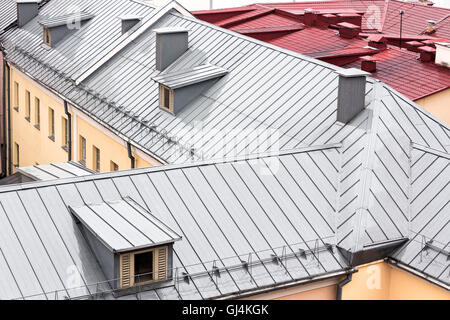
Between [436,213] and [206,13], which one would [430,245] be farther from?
[206,13]

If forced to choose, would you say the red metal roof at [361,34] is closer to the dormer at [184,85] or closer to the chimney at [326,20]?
the chimney at [326,20]

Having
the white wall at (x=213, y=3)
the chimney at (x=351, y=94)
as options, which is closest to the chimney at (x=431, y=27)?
the white wall at (x=213, y=3)

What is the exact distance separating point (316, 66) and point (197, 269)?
491 inches

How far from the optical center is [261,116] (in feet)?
116

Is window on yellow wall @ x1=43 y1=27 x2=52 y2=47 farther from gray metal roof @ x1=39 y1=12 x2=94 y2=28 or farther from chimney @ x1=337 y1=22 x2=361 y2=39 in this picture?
chimney @ x1=337 y1=22 x2=361 y2=39

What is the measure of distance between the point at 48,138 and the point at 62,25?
6.30 m

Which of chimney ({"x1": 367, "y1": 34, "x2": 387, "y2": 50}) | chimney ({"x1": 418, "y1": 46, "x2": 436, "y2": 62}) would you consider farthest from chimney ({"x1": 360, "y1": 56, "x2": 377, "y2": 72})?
chimney ({"x1": 367, "y1": 34, "x2": 387, "y2": 50})

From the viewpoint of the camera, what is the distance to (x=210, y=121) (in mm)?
37125

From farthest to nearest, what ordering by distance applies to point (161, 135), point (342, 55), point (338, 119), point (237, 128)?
point (342, 55) → point (161, 135) → point (237, 128) → point (338, 119)

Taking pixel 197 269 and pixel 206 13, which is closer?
pixel 197 269

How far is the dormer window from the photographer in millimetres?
39219

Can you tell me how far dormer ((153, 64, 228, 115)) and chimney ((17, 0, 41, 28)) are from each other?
19745 mm

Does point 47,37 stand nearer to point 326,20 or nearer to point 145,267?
point 326,20
